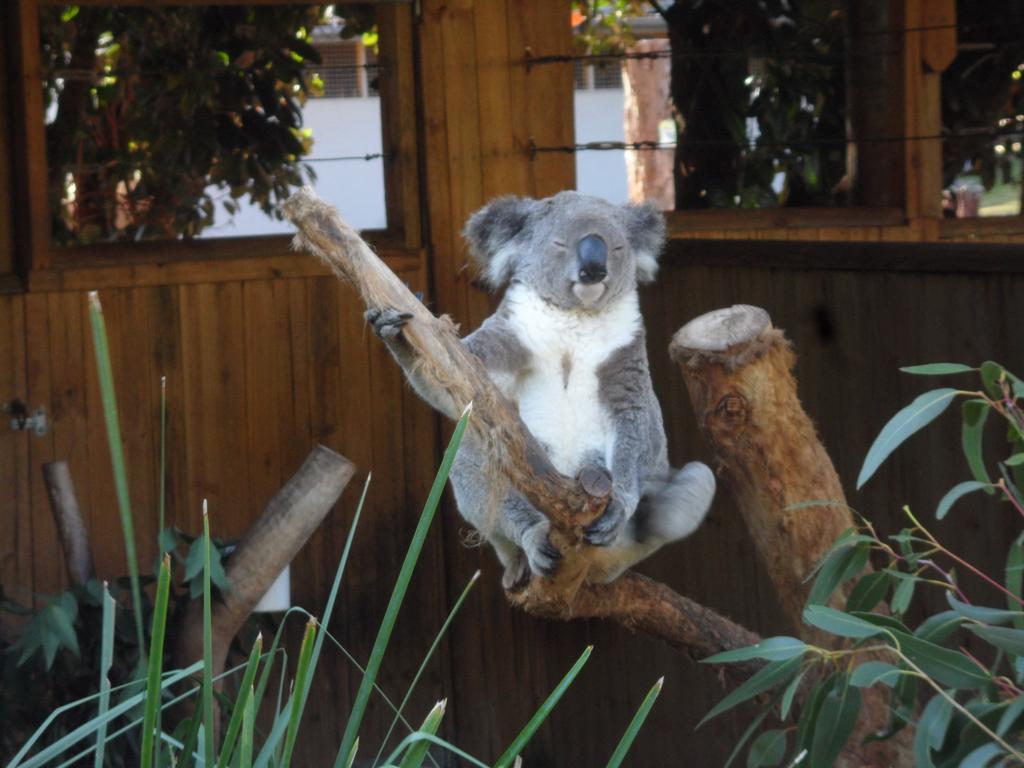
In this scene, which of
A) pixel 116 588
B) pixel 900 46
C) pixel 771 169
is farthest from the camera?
pixel 771 169

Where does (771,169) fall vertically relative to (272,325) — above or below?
above

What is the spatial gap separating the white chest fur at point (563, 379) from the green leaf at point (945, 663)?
4.15 ft

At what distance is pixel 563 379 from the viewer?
10.2ft

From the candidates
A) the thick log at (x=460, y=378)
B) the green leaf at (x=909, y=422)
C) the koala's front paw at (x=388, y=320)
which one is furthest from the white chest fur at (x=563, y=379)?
the green leaf at (x=909, y=422)

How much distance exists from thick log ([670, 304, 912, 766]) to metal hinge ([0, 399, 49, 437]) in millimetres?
2233

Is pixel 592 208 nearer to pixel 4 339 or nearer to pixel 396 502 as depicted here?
pixel 396 502

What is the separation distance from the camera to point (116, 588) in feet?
12.5

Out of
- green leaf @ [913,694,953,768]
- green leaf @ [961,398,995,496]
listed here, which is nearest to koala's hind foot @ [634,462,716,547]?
green leaf @ [961,398,995,496]

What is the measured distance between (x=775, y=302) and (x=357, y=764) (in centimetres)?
213

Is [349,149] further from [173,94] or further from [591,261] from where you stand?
[591,261]

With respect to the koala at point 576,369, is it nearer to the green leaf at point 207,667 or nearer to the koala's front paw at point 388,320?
the koala's front paw at point 388,320

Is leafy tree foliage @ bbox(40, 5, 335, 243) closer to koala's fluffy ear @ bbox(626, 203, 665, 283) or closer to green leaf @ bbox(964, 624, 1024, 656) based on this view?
koala's fluffy ear @ bbox(626, 203, 665, 283)

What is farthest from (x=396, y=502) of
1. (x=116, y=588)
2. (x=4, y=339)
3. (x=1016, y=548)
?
(x=1016, y=548)

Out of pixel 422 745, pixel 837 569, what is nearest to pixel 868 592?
pixel 837 569
